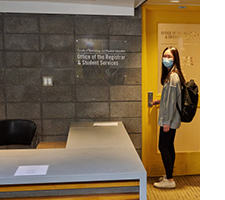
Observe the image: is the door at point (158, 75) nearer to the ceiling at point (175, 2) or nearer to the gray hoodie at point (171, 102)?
the ceiling at point (175, 2)

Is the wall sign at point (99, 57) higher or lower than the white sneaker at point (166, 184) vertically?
higher

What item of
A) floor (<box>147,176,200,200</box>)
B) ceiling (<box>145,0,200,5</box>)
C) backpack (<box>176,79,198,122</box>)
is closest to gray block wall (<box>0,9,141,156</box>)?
ceiling (<box>145,0,200,5</box>)

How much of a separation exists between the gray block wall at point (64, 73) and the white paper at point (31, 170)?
5.91 feet

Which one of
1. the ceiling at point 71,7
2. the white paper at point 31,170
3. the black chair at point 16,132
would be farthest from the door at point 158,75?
the white paper at point 31,170

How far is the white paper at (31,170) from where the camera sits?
182cm

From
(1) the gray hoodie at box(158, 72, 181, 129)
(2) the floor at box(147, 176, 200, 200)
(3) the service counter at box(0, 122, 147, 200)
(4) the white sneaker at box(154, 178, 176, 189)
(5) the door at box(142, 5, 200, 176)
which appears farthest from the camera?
(5) the door at box(142, 5, 200, 176)

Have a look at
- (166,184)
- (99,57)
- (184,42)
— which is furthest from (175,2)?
(166,184)

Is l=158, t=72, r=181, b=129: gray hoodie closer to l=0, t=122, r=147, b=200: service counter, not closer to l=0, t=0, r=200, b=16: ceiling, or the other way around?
l=0, t=122, r=147, b=200: service counter

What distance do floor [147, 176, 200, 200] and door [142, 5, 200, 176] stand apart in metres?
0.21

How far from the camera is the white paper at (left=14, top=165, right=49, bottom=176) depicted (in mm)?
1817

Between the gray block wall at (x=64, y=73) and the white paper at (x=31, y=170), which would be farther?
the gray block wall at (x=64, y=73)

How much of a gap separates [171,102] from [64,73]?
1.38 metres

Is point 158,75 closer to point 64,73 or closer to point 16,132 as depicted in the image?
point 64,73
